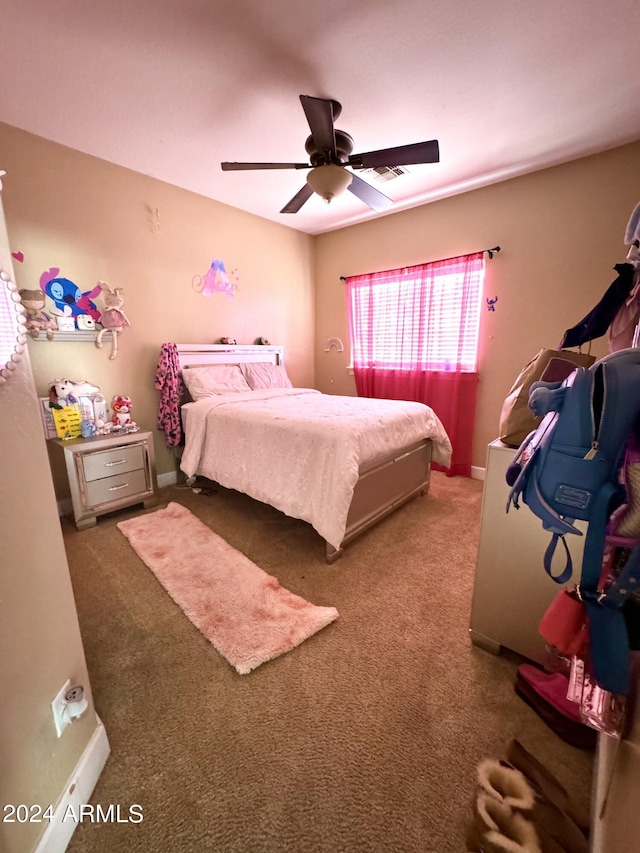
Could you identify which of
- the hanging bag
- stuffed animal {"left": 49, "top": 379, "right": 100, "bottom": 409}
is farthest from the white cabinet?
stuffed animal {"left": 49, "top": 379, "right": 100, "bottom": 409}

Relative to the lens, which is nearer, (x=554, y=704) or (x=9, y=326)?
(x=9, y=326)

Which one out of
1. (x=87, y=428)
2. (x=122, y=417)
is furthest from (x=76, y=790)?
(x=122, y=417)

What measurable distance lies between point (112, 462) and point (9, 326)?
2.07m

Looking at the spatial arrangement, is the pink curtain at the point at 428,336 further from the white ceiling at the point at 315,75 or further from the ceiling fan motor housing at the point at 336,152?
the ceiling fan motor housing at the point at 336,152

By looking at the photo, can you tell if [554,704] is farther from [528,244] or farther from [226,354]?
[226,354]

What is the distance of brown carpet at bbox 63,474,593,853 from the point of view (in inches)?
36.2

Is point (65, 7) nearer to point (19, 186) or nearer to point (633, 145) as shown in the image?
point (19, 186)

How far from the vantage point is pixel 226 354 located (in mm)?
3588

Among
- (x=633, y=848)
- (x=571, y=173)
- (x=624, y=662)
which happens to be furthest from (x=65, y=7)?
(x=571, y=173)

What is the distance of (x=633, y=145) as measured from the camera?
243 cm

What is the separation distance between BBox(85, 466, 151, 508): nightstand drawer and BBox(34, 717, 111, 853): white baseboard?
5.82 feet

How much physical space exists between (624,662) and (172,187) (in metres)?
4.02

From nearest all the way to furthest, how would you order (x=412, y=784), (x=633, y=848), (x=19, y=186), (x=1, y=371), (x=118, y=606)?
(x=633, y=848)
(x=1, y=371)
(x=412, y=784)
(x=118, y=606)
(x=19, y=186)

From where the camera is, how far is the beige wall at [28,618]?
731mm
